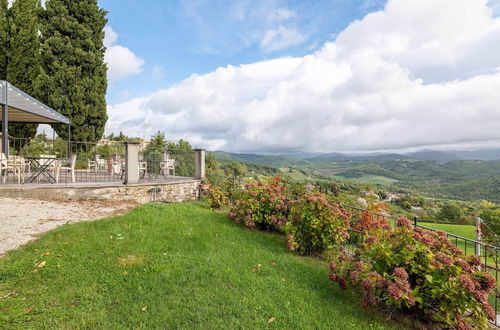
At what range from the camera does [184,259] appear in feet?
12.6

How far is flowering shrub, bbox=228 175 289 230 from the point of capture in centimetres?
586

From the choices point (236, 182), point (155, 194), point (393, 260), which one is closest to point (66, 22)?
point (155, 194)

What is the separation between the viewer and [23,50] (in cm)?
1246

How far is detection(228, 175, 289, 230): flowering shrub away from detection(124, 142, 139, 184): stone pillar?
14.2ft

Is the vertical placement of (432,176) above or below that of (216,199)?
below

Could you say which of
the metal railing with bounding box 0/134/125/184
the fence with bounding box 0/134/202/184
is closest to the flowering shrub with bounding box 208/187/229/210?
the fence with bounding box 0/134/202/184

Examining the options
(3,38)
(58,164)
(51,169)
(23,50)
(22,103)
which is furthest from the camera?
(23,50)

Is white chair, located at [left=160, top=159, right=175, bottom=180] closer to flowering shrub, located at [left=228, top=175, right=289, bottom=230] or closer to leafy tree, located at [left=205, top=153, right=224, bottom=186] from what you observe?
leafy tree, located at [left=205, top=153, right=224, bottom=186]

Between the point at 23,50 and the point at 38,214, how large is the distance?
11671mm

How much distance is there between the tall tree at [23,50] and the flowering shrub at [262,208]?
12545 mm

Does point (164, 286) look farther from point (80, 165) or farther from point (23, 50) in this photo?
point (23, 50)

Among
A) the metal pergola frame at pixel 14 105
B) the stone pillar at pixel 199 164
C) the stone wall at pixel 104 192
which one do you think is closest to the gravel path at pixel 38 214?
the stone wall at pixel 104 192

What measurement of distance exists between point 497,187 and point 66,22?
80801mm

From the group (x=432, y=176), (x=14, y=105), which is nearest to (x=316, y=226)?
(x=14, y=105)
